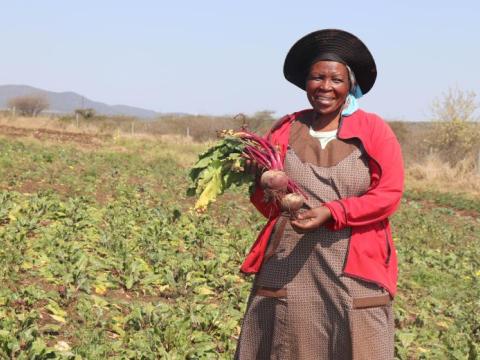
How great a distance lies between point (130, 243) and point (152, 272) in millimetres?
997

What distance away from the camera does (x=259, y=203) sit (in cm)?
296

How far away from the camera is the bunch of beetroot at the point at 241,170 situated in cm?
267

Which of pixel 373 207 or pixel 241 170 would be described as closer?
pixel 373 207

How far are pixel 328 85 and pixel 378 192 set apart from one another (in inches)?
19.8

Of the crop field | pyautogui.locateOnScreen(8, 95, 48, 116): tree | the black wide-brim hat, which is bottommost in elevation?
the crop field

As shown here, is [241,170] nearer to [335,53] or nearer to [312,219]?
[312,219]

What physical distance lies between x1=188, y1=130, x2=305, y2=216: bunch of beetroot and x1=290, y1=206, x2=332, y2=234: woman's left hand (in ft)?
0.19

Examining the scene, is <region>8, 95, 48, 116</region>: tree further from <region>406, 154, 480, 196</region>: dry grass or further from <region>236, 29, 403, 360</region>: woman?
<region>236, 29, 403, 360</region>: woman

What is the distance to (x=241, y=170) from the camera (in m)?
2.93

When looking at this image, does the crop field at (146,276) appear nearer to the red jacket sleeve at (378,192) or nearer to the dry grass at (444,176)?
the red jacket sleeve at (378,192)

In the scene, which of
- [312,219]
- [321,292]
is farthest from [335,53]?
[321,292]

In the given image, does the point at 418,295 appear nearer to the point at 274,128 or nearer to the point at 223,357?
the point at 223,357

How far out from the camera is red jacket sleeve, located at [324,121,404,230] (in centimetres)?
259

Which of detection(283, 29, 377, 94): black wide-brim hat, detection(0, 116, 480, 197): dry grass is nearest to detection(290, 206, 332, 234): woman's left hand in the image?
detection(283, 29, 377, 94): black wide-brim hat
